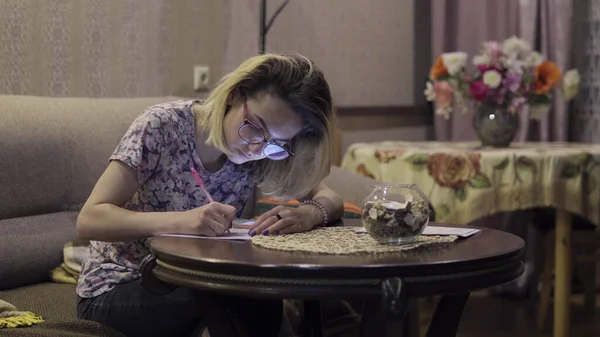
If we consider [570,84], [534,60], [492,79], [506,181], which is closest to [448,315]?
[506,181]

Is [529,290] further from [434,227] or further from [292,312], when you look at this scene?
[434,227]

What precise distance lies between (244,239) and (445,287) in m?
0.42

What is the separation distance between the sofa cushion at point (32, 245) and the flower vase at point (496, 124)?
168 cm

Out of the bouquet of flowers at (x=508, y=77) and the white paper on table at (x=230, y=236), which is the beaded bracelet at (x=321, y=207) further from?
the bouquet of flowers at (x=508, y=77)

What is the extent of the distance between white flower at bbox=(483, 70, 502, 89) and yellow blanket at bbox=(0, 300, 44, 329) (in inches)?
80.7

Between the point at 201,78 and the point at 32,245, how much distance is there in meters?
1.31

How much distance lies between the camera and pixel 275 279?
4.16ft

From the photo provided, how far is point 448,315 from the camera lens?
61.7 inches

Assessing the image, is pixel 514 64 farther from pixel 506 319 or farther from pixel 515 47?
pixel 506 319

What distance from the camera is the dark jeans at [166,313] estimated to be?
165 cm

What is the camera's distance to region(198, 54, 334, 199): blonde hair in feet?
5.54

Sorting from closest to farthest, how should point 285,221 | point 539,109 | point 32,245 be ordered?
1. point 285,221
2. point 32,245
3. point 539,109

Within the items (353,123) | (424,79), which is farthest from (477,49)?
(353,123)

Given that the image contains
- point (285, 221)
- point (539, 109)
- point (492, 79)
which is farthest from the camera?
point (539, 109)
